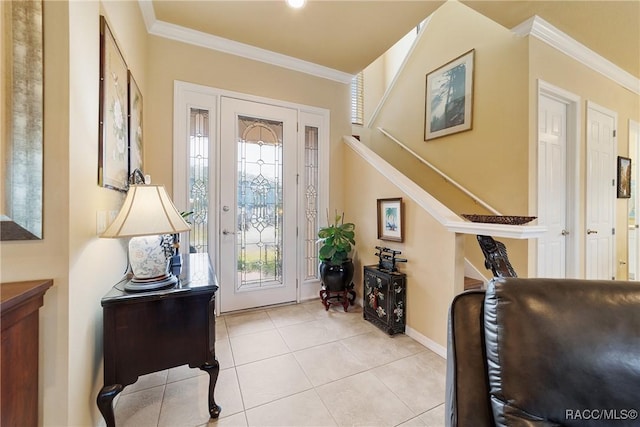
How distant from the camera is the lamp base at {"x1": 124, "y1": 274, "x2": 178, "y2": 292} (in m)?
1.33

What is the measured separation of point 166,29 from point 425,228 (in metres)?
3.15

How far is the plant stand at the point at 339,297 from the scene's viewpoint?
3012 millimetres

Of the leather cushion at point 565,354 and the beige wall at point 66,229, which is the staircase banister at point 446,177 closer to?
the leather cushion at point 565,354

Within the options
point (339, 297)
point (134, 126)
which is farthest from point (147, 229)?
point (339, 297)

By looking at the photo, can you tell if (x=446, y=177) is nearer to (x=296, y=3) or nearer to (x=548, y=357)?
(x=296, y=3)

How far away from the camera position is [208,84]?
281cm

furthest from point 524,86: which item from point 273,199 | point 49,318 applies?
point 49,318

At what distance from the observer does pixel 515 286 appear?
86cm

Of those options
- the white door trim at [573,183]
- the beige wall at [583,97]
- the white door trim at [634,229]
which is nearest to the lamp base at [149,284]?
the beige wall at [583,97]

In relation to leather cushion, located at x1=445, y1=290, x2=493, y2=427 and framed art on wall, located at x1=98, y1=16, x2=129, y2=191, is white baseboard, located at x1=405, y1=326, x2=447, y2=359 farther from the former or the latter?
framed art on wall, located at x1=98, y1=16, x2=129, y2=191

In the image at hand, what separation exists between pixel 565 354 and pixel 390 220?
195 centimetres

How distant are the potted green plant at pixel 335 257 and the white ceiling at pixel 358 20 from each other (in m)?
2.04

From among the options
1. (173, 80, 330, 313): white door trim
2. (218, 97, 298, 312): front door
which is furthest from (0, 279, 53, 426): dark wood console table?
(218, 97, 298, 312): front door

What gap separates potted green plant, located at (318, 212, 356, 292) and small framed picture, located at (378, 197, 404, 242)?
1.15 feet
